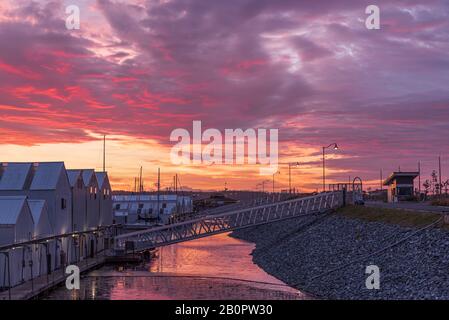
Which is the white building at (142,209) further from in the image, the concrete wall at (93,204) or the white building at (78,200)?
the white building at (78,200)

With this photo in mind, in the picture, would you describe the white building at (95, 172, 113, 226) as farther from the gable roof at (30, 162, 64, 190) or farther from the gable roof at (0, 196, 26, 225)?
the gable roof at (0, 196, 26, 225)

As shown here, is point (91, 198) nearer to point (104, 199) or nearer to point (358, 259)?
point (104, 199)

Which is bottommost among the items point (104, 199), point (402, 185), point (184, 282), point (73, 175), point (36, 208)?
point (184, 282)

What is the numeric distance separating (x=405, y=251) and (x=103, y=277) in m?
27.5

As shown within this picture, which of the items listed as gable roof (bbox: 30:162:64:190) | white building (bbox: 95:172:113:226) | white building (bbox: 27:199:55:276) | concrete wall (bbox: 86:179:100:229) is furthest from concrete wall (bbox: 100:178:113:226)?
white building (bbox: 27:199:55:276)

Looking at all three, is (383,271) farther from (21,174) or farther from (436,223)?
(21,174)

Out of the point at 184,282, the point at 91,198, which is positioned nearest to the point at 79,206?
the point at 91,198

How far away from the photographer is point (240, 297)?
3981 centimetres

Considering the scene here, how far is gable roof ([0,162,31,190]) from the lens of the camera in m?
55.4

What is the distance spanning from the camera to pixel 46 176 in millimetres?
56156

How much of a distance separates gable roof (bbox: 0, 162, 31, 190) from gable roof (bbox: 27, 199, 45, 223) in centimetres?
712

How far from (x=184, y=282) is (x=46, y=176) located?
1876 cm
